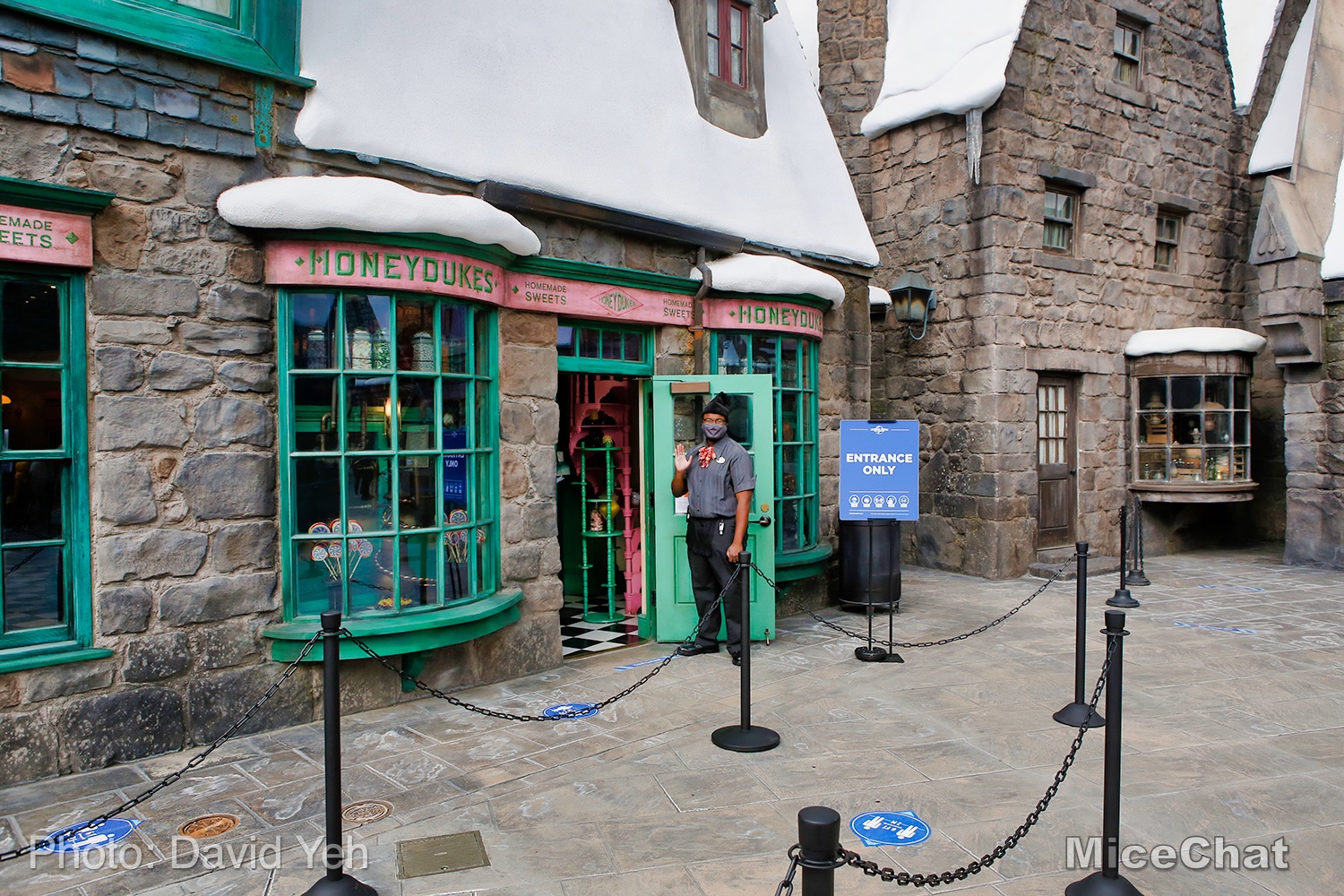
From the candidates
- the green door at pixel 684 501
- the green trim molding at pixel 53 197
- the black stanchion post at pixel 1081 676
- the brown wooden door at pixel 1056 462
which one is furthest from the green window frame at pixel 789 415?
the green trim molding at pixel 53 197

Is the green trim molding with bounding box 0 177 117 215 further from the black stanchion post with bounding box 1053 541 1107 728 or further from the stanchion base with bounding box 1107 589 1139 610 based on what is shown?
the stanchion base with bounding box 1107 589 1139 610

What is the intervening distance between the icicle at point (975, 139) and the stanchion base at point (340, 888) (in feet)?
31.5

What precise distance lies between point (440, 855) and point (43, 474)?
274cm

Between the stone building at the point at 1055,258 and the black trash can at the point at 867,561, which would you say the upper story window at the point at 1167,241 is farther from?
the black trash can at the point at 867,561

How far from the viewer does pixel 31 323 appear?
4.29 m

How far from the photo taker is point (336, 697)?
125 inches

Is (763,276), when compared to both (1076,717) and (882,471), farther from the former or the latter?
(1076,717)

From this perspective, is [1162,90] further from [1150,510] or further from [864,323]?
[864,323]

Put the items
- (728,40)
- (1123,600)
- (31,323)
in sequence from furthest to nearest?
(1123,600) < (728,40) < (31,323)

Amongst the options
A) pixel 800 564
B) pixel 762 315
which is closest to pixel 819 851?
pixel 800 564

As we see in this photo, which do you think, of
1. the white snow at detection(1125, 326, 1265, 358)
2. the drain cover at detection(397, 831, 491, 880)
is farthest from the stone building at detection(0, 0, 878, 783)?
the white snow at detection(1125, 326, 1265, 358)

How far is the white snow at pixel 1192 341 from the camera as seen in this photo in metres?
11.0

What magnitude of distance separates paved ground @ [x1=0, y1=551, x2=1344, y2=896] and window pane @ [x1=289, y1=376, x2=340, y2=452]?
5.23 ft

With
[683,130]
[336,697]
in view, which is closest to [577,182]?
[683,130]
